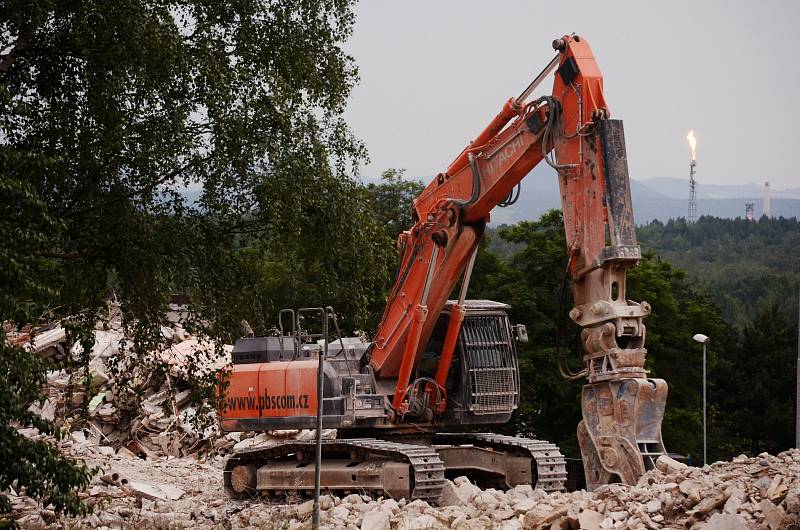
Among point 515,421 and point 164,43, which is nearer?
point 164,43

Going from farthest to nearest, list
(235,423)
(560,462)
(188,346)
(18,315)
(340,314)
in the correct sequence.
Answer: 1. (340,314)
2. (188,346)
3. (235,423)
4. (560,462)
5. (18,315)

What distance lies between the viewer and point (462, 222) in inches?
611

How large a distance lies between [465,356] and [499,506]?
3505 millimetres

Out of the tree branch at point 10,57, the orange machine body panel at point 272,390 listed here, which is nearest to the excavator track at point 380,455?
the orange machine body panel at point 272,390

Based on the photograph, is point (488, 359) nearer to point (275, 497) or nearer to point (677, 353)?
point (275, 497)

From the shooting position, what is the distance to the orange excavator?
1222 centimetres

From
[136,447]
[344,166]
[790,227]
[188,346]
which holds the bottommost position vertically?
[136,447]

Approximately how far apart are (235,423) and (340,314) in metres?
16.8

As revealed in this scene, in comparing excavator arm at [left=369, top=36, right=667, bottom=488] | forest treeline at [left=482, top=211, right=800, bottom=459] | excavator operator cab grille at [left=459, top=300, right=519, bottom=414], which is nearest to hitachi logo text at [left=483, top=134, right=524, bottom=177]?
excavator arm at [left=369, top=36, right=667, bottom=488]

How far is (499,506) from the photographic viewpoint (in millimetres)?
13508

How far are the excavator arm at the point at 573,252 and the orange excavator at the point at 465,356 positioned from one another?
2cm

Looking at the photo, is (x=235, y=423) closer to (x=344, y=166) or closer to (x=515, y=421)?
(x=344, y=166)

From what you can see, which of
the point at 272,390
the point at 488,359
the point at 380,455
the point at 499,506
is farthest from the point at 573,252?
the point at 272,390

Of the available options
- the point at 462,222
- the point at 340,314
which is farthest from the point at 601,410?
the point at 340,314
